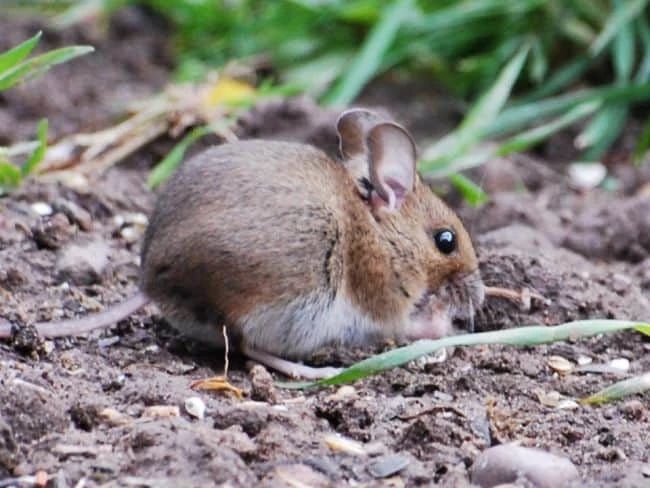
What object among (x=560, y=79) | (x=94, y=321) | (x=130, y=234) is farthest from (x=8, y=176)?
(x=560, y=79)

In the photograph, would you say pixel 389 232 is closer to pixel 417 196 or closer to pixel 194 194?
pixel 417 196

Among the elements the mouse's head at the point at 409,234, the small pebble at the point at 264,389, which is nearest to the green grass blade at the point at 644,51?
the mouse's head at the point at 409,234

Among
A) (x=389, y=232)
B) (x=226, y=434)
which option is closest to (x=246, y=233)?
(x=389, y=232)

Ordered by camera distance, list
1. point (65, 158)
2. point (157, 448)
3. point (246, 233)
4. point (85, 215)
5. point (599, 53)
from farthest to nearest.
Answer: point (599, 53) < point (65, 158) < point (85, 215) < point (246, 233) < point (157, 448)

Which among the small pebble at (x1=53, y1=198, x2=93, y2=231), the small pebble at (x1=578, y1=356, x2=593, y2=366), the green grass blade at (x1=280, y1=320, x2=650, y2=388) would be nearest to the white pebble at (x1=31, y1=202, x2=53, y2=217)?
the small pebble at (x1=53, y1=198, x2=93, y2=231)

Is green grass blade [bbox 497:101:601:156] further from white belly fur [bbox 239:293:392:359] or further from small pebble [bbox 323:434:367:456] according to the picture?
small pebble [bbox 323:434:367:456]

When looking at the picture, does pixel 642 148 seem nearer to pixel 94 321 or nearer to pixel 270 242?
pixel 270 242
